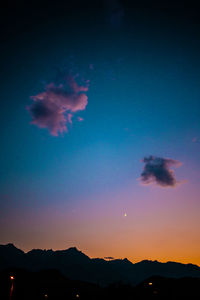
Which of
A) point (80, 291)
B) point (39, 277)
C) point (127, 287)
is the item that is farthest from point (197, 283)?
point (39, 277)

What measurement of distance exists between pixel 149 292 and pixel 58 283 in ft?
111

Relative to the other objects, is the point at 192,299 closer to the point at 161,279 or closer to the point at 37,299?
the point at 161,279

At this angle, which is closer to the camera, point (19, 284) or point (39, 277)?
point (19, 284)

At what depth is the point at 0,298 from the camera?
211 ft

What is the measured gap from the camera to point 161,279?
63.9 m

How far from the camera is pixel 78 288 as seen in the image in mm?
81438

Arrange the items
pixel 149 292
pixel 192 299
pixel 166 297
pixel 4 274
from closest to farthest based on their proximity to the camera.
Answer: pixel 192 299, pixel 166 297, pixel 149 292, pixel 4 274

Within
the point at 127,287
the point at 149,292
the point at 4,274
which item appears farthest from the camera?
the point at 4,274

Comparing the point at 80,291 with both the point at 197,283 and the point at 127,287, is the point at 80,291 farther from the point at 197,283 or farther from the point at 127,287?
the point at 197,283

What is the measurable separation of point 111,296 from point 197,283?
25610 mm

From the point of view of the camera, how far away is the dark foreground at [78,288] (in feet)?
Result: 191

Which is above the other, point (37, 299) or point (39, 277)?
point (39, 277)

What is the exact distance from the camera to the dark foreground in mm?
58181

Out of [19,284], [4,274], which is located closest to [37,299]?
[19,284]
